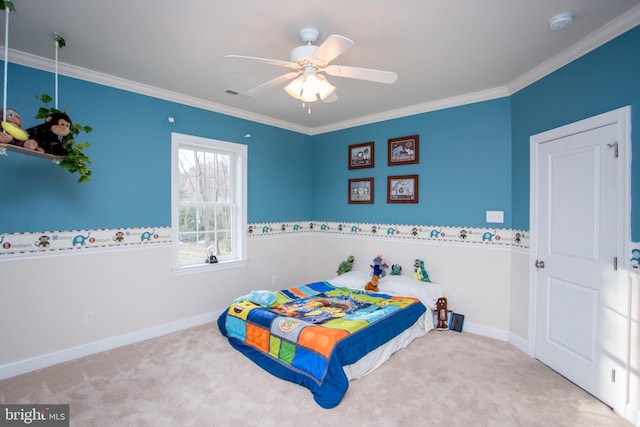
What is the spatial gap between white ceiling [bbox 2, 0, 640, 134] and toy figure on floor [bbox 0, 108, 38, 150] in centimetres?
68

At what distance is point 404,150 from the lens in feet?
13.4

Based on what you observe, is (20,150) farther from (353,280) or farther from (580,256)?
(580,256)

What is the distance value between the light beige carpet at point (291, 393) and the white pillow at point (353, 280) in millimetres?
1084

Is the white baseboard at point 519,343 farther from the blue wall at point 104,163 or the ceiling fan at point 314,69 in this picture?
the blue wall at point 104,163

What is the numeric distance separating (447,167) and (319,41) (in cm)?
216

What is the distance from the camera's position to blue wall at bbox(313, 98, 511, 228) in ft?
11.2

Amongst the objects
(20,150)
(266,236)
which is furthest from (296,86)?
(266,236)

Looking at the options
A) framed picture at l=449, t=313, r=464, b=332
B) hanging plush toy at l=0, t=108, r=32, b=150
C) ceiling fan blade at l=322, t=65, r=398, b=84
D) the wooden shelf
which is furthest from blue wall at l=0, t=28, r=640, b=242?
ceiling fan blade at l=322, t=65, r=398, b=84

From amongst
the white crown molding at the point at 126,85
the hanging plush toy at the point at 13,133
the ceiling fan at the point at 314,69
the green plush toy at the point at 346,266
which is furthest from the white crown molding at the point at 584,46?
the hanging plush toy at the point at 13,133

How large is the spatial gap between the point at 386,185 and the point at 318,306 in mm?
1893

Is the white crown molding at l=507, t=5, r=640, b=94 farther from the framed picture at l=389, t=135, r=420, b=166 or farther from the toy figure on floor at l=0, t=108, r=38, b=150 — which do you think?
→ the toy figure on floor at l=0, t=108, r=38, b=150

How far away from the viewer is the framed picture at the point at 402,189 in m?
4.00

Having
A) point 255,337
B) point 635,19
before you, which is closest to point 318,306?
point 255,337

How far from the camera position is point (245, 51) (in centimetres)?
258
